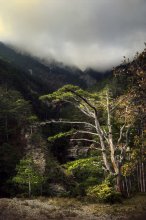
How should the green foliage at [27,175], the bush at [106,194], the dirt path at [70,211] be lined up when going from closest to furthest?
the dirt path at [70,211] < the bush at [106,194] < the green foliage at [27,175]

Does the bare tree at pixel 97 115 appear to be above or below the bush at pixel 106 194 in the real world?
above

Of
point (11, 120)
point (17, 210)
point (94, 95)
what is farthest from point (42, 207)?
point (11, 120)

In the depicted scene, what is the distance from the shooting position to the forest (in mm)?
20453

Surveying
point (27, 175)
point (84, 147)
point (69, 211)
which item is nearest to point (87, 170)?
point (27, 175)

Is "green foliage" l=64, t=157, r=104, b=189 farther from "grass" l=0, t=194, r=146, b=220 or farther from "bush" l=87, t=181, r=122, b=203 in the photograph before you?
"grass" l=0, t=194, r=146, b=220

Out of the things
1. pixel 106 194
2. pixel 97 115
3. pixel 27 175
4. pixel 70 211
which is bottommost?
pixel 27 175

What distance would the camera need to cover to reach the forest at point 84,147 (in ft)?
67.1

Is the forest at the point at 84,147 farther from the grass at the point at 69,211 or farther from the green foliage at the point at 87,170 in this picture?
the grass at the point at 69,211

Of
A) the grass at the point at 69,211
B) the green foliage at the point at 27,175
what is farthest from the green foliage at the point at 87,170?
the green foliage at the point at 27,175

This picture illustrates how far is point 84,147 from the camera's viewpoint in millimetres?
80312

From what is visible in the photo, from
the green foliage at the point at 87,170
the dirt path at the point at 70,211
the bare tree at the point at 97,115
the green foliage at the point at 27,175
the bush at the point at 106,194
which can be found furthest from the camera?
the green foliage at the point at 27,175

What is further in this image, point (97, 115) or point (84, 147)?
point (84, 147)

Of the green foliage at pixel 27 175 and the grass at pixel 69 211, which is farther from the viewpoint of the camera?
the green foliage at pixel 27 175

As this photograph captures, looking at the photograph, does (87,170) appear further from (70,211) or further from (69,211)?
(69,211)
